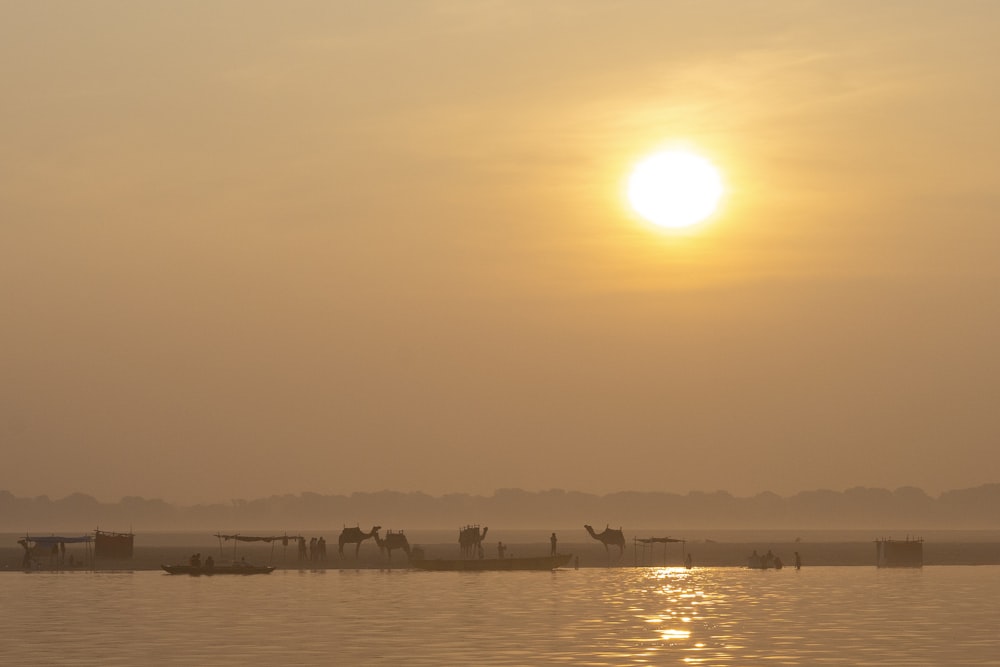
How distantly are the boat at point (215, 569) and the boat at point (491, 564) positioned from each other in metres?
13.0

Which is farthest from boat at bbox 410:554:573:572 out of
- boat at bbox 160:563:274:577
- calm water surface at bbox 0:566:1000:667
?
boat at bbox 160:563:274:577

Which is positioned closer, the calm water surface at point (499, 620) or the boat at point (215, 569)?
the calm water surface at point (499, 620)

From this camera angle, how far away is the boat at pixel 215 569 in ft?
365

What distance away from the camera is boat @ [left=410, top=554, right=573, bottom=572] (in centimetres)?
11900

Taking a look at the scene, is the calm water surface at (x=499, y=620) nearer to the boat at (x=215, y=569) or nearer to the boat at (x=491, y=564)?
the boat at (x=215, y=569)

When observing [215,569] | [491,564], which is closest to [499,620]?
[215,569]

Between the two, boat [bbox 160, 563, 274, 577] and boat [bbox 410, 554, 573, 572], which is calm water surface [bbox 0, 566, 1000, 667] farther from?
boat [bbox 410, 554, 573, 572]

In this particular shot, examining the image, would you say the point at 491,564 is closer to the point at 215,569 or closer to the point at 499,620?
the point at 215,569

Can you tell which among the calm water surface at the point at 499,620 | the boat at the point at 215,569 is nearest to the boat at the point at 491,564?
the calm water surface at the point at 499,620

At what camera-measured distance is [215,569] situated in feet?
369

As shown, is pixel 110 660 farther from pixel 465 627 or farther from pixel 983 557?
pixel 983 557

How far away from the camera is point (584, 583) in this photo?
103 m

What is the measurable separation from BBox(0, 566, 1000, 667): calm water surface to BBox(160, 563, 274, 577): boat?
1030 millimetres

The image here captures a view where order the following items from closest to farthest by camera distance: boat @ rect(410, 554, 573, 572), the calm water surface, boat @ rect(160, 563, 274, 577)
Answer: the calm water surface → boat @ rect(160, 563, 274, 577) → boat @ rect(410, 554, 573, 572)
